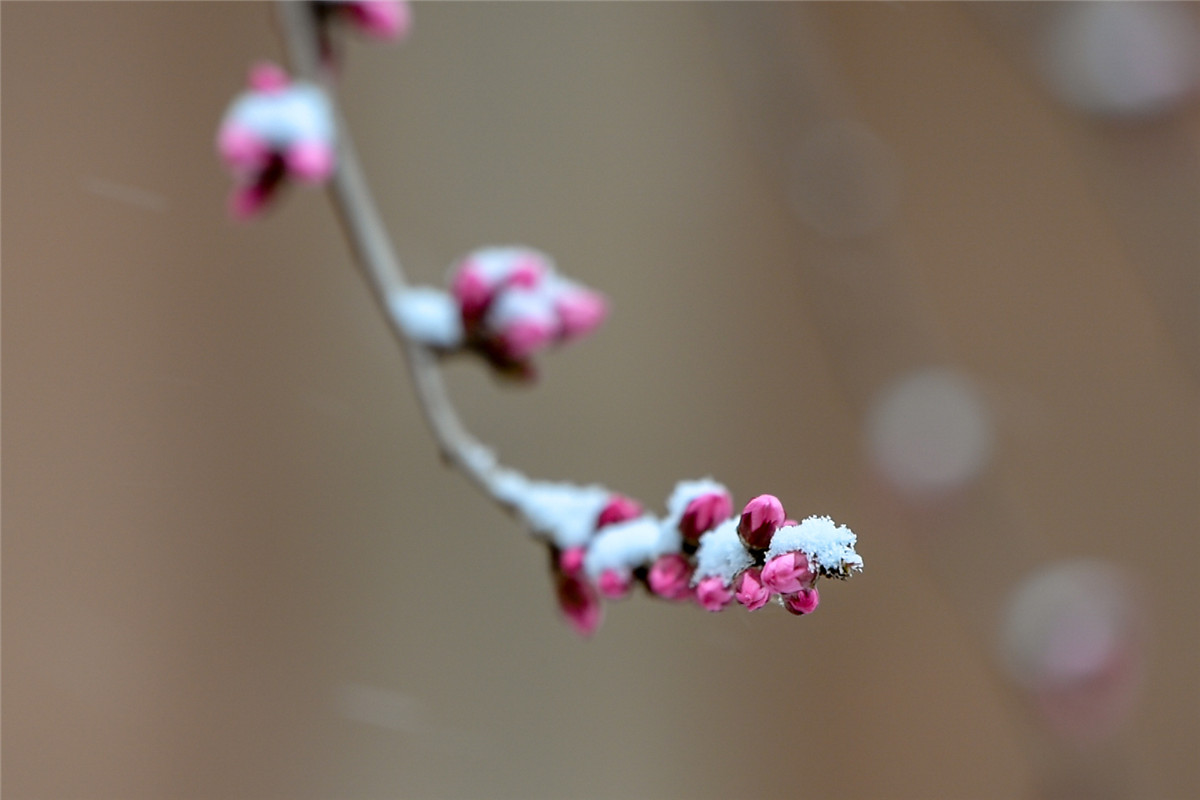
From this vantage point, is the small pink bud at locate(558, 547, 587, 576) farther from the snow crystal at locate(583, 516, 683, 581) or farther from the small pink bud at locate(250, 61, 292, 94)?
the small pink bud at locate(250, 61, 292, 94)

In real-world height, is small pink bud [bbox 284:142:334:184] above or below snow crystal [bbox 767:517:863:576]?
above

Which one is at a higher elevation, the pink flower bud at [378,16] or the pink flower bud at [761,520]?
the pink flower bud at [378,16]

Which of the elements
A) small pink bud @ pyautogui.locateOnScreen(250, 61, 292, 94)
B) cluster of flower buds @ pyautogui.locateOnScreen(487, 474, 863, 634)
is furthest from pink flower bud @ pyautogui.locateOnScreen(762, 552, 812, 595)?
small pink bud @ pyautogui.locateOnScreen(250, 61, 292, 94)

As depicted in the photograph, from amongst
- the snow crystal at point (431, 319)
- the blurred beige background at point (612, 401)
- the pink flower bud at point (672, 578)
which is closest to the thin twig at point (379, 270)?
the snow crystal at point (431, 319)

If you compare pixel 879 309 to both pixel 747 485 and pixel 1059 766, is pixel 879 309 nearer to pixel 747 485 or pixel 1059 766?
pixel 1059 766

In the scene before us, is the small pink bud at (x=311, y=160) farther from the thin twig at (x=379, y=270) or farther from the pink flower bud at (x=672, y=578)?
the pink flower bud at (x=672, y=578)

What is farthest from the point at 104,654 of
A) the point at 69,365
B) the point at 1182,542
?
the point at 1182,542
